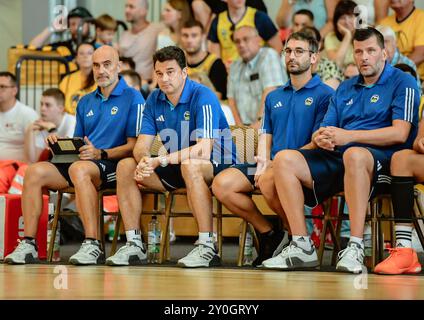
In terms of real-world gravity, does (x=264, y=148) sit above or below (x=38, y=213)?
above

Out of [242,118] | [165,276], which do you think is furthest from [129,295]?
[242,118]

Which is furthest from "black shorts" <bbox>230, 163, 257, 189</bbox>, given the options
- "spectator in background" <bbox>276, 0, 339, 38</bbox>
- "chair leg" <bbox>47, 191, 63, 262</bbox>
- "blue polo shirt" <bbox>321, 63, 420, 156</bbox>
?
"spectator in background" <bbox>276, 0, 339, 38</bbox>

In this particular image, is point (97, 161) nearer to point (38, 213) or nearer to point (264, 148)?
point (38, 213)

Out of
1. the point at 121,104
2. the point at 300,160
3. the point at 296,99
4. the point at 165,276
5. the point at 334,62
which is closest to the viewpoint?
the point at 165,276

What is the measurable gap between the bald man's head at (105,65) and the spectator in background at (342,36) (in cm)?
261

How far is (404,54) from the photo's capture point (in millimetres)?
8664

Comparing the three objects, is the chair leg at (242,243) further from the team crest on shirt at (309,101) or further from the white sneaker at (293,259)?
the team crest on shirt at (309,101)

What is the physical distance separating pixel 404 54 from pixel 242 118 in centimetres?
148

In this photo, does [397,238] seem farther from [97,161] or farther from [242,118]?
[242,118]

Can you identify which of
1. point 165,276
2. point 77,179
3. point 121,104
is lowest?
point 165,276

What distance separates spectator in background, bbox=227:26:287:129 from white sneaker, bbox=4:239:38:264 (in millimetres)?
2703

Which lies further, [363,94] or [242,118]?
[242,118]

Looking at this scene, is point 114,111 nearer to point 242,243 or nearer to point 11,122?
point 242,243

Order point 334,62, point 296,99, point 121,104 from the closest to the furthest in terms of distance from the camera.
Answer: point 296,99
point 121,104
point 334,62
